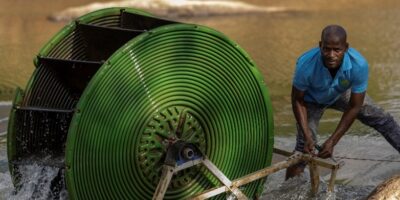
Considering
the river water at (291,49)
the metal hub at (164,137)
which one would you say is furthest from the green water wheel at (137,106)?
the river water at (291,49)

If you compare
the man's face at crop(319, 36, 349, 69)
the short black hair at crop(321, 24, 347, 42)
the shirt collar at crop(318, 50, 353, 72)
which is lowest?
the shirt collar at crop(318, 50, 353, 72)

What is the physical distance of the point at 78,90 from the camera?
17.7 ft

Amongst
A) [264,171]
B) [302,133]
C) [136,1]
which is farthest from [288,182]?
[136,1]

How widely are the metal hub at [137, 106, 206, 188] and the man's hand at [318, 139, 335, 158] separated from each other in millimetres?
1073

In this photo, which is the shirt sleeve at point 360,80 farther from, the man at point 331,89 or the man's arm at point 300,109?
the man's arm at point 300,109

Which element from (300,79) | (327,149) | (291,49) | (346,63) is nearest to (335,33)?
(346,63)

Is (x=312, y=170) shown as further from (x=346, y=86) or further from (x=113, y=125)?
(x=113, y=125)

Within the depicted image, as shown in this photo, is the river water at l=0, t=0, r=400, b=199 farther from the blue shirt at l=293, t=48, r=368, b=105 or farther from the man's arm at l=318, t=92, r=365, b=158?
the blue shirt at l=293, t=48, r=368, b=105

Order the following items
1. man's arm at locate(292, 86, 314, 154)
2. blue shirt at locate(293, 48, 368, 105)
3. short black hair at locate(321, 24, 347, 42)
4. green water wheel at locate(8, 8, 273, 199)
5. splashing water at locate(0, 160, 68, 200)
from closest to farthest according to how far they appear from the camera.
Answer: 1. green water wheel at locate(8, 8, 273, 199)
2. short black hair at locate(321, 24, 347, 42)
3. blue shirt at locate(293, 48, 368, 105)
4. splashing water at locate(0, 160, 68, 200)
5. man's arm at locate(292, 86, 314, 154)

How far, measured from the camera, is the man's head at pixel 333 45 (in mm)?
4699

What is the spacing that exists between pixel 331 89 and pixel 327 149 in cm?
54

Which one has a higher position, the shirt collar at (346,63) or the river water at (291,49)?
the shirt collar at (346,63)

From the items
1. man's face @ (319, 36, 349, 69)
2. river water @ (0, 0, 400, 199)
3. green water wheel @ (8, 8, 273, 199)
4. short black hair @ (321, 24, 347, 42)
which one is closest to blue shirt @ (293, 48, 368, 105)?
man's face @ (319, 36, 349, 69)

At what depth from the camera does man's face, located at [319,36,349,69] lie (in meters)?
4.71
